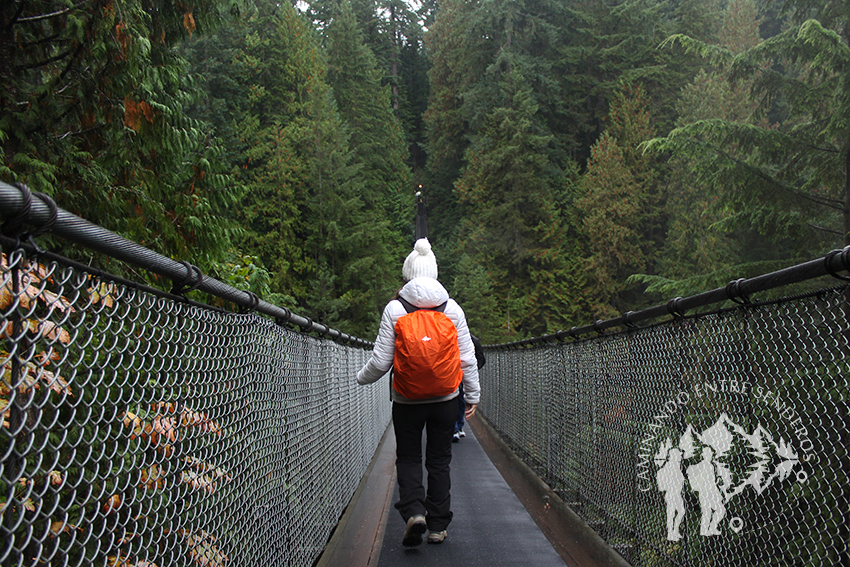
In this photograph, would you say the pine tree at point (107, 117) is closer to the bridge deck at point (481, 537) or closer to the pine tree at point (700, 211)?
the bridge deck at point (481, 537)

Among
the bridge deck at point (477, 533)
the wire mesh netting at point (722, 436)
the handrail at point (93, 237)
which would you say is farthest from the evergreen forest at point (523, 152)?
the handrail at point (93, 237)

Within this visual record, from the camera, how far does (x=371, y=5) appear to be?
5616cm

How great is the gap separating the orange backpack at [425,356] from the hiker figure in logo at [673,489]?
4.21ft

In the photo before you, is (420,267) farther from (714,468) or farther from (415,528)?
(714,468)

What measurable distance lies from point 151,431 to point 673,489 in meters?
2.46

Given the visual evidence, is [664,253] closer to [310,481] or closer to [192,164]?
[192,164]

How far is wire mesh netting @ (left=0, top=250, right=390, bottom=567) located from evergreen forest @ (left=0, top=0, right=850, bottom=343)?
137 inches

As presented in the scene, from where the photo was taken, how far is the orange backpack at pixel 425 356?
375 centimetres

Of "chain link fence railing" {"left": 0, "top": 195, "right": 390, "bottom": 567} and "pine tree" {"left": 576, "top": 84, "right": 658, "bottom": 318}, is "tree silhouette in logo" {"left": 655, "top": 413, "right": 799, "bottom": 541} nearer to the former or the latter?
"chain link fence railing" {"left": 0, "top": 195, "right": 390, "bottom": 567}

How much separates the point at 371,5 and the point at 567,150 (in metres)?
23.7

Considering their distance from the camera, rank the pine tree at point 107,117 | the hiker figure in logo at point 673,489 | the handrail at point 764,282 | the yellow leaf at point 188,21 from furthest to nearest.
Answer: the yellow leaf at point 188,21
the pine tree at point 107,117
the hiker figure in logo at point 673,489
the handrail at point 764,282

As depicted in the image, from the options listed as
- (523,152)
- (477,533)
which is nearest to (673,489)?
(477,533)

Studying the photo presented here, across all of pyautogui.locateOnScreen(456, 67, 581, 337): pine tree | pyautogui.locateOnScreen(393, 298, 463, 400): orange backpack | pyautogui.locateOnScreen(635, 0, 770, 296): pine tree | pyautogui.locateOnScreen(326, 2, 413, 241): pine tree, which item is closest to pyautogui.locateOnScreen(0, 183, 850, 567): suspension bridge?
pyautogui.locateOnScreen(393, 298, 463, 400): orange backpack

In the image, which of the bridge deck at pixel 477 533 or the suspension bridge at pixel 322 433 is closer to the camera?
the suspension bridge at pixel 322 433
